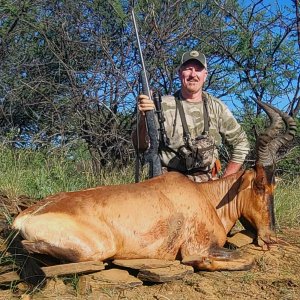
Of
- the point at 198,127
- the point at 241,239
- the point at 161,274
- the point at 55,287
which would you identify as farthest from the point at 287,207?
the point at 55,287

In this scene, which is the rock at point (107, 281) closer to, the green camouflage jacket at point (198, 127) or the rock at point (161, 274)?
the rock at point (161, 274)

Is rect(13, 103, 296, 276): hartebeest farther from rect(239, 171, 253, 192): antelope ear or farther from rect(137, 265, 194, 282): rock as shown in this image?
rect(137, 265, 194, 282): rock

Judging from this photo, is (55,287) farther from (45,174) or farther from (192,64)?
(45,174)

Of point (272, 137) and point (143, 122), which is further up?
point (143, 122)

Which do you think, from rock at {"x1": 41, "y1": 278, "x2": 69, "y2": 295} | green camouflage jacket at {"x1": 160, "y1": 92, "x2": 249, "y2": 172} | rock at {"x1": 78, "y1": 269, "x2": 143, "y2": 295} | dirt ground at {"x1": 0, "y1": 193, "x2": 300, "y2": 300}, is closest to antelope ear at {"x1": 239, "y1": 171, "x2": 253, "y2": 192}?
dirt ground at {"x1": 0, "y1": 193, "x2": 300, "y2": 300}

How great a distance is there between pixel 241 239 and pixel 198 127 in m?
1.53

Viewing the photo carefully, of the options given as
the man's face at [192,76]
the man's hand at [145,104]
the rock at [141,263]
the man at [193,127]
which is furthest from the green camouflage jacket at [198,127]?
the rock at [141,263]

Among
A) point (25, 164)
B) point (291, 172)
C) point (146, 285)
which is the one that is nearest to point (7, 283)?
→ point (146, 285)

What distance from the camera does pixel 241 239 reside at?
5273 millimetres

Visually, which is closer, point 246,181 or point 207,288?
point 207,288

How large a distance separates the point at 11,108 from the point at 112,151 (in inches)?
89.5

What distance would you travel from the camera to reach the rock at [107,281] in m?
4.11

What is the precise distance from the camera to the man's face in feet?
20.2

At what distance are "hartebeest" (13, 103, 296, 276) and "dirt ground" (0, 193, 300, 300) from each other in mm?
157
